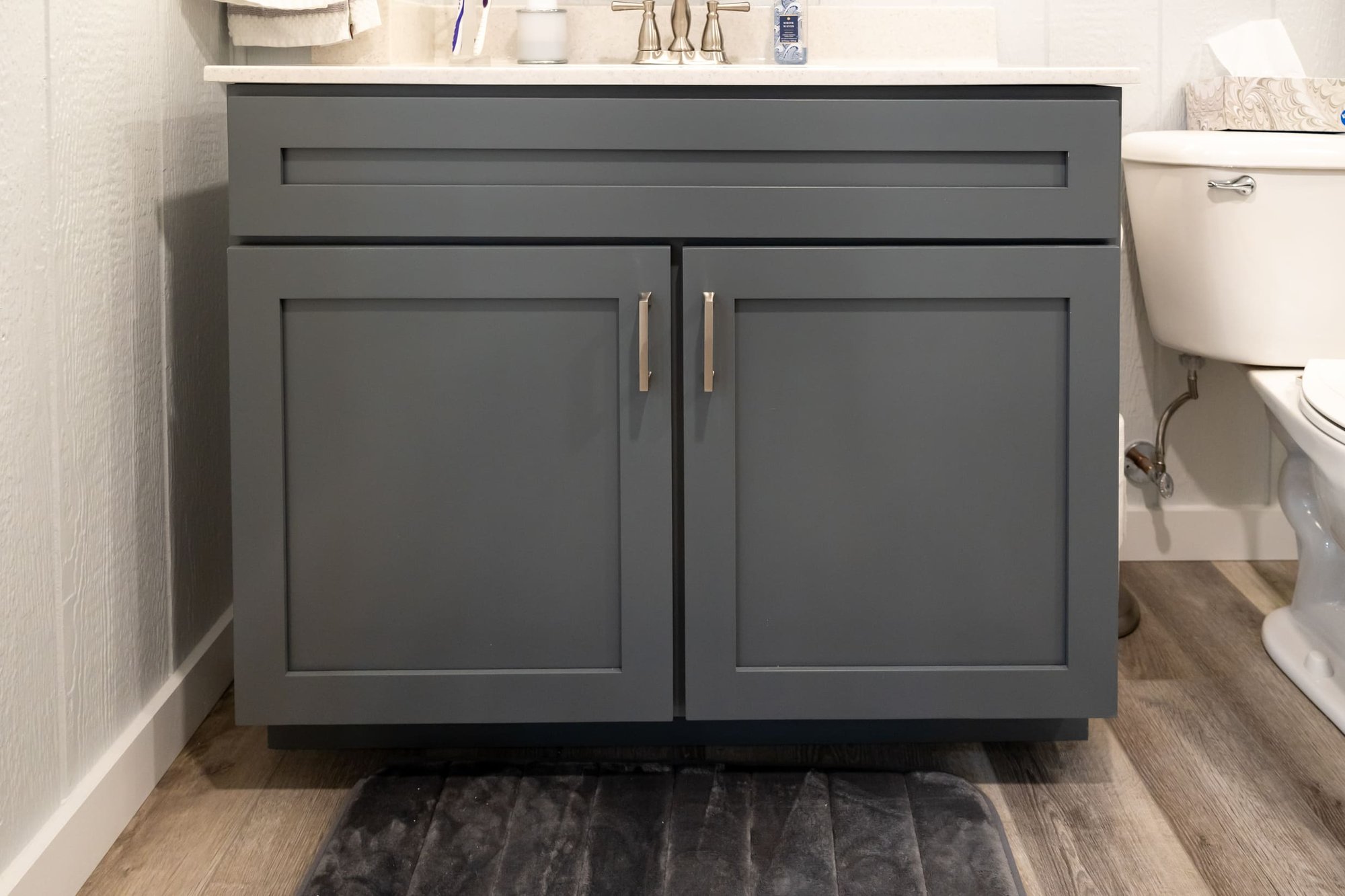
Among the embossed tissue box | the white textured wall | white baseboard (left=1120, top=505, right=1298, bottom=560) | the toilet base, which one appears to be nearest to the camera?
the white textured wall

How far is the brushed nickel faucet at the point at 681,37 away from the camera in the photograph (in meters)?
1.56

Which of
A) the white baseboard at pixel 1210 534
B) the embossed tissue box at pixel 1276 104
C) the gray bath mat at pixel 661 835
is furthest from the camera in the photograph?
the white baseboard at pixel 1210 534

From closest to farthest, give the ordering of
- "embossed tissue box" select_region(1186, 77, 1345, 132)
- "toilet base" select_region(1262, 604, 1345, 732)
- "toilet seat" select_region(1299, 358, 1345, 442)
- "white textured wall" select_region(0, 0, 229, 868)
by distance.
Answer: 1. "white textured wall" select_region(0, 0, 229, 868)
2. "toilet seat" select_region(1299, 358, 1345, 442)
3. "toilet base" select_region(1262, 604, 1345, 732)
4. "embossed tissue box" select_region(1186, 77, 1345, 132)

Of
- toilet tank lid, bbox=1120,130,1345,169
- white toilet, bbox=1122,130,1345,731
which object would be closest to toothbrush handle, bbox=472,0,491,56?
toilet tank lid, bbox=1120,130,1345,169

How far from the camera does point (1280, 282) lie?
1571mm

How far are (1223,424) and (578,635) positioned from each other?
4.06 feet

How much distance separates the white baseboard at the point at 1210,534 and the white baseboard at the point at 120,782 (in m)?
1.46

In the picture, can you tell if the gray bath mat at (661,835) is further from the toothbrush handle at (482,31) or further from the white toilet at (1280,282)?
the toothbrush handle at (482,31)

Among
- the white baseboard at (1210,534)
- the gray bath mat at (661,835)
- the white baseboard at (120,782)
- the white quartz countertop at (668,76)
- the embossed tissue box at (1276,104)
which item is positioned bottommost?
the gray bath mat at (661,835)

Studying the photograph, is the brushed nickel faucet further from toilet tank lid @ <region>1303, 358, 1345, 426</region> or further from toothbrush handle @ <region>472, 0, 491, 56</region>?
toilet tank lid @ <region>1303, 358, 1345, 426</region>

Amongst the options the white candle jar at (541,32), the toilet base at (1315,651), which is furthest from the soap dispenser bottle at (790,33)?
the toilet base at (1315,651)

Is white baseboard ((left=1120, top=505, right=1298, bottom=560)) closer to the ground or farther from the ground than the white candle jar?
closer to the ground

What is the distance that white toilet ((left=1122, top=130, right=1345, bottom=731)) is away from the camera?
153cm

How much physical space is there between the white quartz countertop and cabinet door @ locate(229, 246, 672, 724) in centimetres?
17
